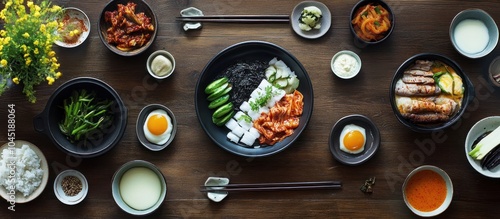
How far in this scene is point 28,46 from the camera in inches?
144

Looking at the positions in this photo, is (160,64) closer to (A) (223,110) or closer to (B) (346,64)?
(A) (223,110)

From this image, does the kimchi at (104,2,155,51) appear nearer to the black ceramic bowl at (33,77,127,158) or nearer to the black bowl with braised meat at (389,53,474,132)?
the black ceramic bowl at (33,77,127,158)

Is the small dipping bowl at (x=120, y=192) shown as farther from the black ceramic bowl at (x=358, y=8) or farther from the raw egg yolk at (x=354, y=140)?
the black ceramic bowl at (x=358, y=8)

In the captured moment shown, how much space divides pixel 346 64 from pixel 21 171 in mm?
2161

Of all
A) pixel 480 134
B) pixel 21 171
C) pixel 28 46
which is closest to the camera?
pixel 28 46

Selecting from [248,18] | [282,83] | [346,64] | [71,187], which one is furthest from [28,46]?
[346,64]

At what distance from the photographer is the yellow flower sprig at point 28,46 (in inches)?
143

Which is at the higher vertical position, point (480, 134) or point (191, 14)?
point (191, 14)

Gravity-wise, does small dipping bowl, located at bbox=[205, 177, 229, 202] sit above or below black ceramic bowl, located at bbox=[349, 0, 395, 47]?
below

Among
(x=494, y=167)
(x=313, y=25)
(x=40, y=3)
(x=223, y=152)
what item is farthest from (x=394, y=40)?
(x=40, y=3)

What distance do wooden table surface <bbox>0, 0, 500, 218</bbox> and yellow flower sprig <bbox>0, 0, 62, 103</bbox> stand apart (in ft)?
1.01

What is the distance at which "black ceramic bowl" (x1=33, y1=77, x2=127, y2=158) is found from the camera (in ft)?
12.5

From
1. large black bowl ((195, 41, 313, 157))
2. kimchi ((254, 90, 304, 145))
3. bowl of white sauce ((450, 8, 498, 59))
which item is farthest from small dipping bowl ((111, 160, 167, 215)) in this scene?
bowl of white sauce ((450, 8, 498, 59))

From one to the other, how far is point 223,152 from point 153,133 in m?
0.46
